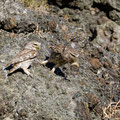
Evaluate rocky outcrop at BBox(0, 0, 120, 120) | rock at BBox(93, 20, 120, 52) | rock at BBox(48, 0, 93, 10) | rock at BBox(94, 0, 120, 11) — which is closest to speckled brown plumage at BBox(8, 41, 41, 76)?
rocky outcrop at BBox(0, 0, 120, 120)

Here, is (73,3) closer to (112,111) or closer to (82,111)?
(112,111)

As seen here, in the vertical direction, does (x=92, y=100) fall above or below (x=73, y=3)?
below

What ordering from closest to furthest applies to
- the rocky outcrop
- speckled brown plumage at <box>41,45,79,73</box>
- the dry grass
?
the rocky outcrop → speckled brown plumage at <box>41,45,79,73</box> → the dry grass

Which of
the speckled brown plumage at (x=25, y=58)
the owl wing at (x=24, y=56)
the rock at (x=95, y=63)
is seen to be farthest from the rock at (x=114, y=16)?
the owl wing at (x=24, y=56)

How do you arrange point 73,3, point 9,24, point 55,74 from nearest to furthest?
point 55,74 → point 9,24 → point 73,3

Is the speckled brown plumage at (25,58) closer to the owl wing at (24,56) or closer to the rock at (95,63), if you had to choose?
the owl wing at (24,56)

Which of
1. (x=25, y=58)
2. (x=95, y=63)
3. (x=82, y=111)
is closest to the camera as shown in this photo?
(x=25, y=58)

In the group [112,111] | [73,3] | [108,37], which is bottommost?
[112,111]

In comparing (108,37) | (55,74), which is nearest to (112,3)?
(108,37)

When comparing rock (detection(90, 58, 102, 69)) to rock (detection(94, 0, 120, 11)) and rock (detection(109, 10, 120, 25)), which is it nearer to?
rock (detection(109, 10, 120, 25))
